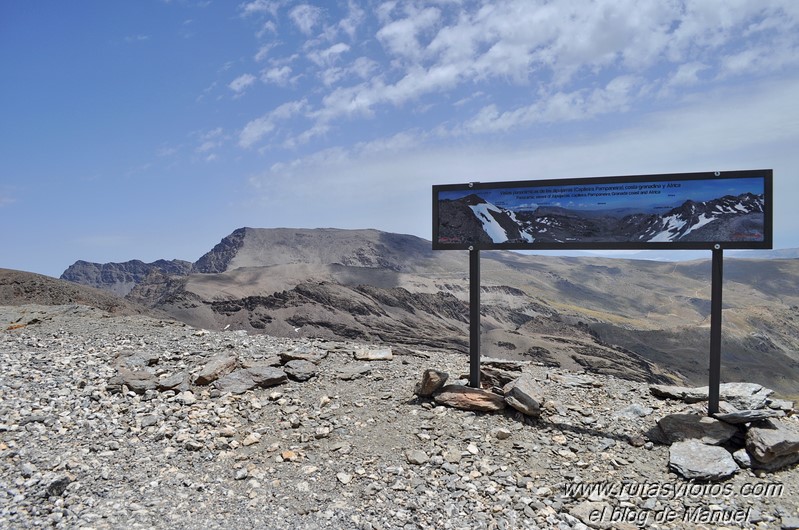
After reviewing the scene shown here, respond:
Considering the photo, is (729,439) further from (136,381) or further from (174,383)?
(136,381)

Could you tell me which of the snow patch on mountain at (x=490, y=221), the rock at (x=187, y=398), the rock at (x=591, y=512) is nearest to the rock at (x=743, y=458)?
the rock at (x=591, y=512)

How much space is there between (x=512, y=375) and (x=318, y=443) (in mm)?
4126

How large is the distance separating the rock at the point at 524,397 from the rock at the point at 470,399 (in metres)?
0.21

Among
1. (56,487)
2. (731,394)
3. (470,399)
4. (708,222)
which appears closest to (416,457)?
(470,399)

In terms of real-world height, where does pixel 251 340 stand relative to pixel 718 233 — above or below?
below

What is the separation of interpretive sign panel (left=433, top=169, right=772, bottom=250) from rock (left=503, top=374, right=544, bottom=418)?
2463 millimetres

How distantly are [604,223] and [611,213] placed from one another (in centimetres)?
20

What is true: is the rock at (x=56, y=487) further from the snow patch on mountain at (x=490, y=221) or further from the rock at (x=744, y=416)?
the rock at (x=744, y=416)

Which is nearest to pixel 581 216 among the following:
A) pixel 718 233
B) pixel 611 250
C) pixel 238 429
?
pixel 611 250

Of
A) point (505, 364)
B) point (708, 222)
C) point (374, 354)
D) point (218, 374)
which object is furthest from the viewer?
point (374, 354)

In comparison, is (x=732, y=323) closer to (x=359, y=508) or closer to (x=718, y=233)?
(x=718, y=233)

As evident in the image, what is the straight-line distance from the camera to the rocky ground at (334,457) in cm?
640

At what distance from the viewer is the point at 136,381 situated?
998 centimetres

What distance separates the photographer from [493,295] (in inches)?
2977
